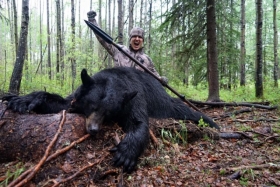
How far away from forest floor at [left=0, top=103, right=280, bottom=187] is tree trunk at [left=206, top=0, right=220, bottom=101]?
345 centimetres

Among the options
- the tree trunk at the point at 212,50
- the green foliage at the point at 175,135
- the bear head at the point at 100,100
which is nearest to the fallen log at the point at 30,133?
the bear head at the point at 100,100

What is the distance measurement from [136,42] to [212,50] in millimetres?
2678

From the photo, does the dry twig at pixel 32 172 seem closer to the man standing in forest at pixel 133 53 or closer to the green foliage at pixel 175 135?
the green foliage at pixel 175 135

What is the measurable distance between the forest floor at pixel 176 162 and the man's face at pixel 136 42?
278cm

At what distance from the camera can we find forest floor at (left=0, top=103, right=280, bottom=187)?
254 cm

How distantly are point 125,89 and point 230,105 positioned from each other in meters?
4.49

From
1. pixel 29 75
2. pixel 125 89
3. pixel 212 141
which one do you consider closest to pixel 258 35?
pixel 212 141

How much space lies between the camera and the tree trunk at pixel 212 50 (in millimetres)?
7281

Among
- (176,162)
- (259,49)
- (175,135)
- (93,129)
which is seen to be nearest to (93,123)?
(93,129)

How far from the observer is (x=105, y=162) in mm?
2838

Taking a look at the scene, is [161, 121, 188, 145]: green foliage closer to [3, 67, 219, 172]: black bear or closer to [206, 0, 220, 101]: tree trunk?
[3, 67, 219, 172]: black bear

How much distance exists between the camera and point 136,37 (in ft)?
20.3

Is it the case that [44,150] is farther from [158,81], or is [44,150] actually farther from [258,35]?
[258,35]

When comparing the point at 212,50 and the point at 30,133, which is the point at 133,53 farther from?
the point at 30,133
